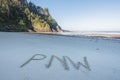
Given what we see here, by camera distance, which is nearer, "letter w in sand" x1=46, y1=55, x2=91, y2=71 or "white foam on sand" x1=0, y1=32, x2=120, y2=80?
"white foam on sand" x1=0, y1=32, x2=120, y2=80

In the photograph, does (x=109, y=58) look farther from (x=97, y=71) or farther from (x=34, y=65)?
(x=34, y=65)

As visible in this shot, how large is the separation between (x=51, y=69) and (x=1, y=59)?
1.74 metres

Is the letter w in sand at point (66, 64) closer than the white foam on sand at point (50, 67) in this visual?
No

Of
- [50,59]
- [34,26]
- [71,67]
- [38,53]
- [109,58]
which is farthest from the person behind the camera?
[34,26]

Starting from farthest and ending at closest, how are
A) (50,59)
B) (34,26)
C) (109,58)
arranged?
(34,26) < (109,58) < (50,59)

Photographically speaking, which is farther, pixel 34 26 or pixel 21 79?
pixel 34 26

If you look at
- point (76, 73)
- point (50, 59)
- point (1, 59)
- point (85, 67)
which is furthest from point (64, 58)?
point (1, 59)

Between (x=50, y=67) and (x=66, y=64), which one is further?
(x=66, y=64)

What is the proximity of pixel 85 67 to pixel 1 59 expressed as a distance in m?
2.75

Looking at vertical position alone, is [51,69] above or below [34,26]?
above

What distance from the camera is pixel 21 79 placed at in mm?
5422

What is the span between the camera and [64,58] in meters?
7.89

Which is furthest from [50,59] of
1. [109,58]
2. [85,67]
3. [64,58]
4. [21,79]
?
[109,58]

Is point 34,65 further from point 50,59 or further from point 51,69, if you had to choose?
point 50,59
